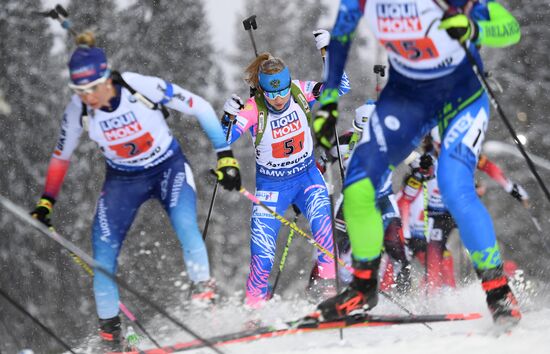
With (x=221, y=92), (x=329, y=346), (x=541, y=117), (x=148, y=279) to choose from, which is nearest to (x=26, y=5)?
(x=221, y=92)

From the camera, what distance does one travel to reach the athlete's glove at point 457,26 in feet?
15.4

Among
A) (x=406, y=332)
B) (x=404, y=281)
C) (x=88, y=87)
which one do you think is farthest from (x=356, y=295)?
(x=404, y=281)

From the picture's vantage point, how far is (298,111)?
7684 millimetres

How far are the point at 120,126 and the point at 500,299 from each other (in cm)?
283

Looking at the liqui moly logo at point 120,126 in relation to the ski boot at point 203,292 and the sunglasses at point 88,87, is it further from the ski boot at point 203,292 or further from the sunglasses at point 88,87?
the ski boot at point 203,292

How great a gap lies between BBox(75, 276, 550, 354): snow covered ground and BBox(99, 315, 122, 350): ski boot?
840mm

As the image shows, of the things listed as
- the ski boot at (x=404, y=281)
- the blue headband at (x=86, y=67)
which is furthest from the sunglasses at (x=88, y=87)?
the ski boot at (x=404, y=281)

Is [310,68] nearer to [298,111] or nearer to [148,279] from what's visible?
[148,279]

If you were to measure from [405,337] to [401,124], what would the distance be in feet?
5.16

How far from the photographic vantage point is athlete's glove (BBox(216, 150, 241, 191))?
5.78 m

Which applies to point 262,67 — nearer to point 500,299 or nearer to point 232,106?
point 232,106

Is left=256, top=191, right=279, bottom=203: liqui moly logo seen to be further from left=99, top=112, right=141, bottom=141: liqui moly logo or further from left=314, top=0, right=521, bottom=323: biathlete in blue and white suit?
left=314, top=0, right=521, bottom=323: biathlete in blue and white suit

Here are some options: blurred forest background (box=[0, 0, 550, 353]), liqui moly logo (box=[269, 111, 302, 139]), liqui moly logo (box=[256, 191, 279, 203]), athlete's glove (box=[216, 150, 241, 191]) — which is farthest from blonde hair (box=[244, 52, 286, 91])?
blurred forest background (box=[0, 0, 550, 353])

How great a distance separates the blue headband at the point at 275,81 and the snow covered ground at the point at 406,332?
2076 millimetres
